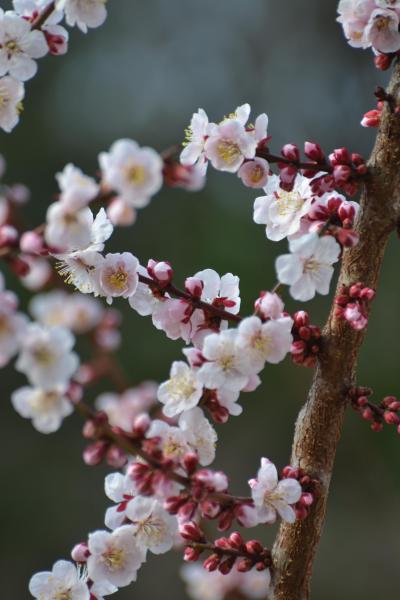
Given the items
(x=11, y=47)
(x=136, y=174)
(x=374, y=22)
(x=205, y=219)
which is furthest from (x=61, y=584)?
(x=205, y=219)

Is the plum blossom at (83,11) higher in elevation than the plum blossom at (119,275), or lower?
higher

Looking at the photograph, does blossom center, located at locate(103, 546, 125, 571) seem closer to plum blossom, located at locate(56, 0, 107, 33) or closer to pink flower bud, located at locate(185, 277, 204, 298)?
pink flower bud, located at locate(185, 277, 204, 298)

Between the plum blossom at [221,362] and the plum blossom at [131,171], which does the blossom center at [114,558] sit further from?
the plum blossom at [131,171]

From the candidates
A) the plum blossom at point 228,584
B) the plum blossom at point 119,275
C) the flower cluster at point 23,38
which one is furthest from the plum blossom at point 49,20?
the plum blossom at point 228,584

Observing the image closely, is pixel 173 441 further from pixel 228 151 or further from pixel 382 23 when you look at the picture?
pixel 382 23

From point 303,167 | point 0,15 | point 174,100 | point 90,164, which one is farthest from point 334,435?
point 174,100

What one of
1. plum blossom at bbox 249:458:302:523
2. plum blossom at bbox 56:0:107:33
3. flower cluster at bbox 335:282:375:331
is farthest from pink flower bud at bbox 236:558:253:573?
plum blossom at bbox 56:0:107:33

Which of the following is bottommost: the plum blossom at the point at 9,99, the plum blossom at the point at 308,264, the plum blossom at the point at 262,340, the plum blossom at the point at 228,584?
the plum blossom at the point at 262,340
